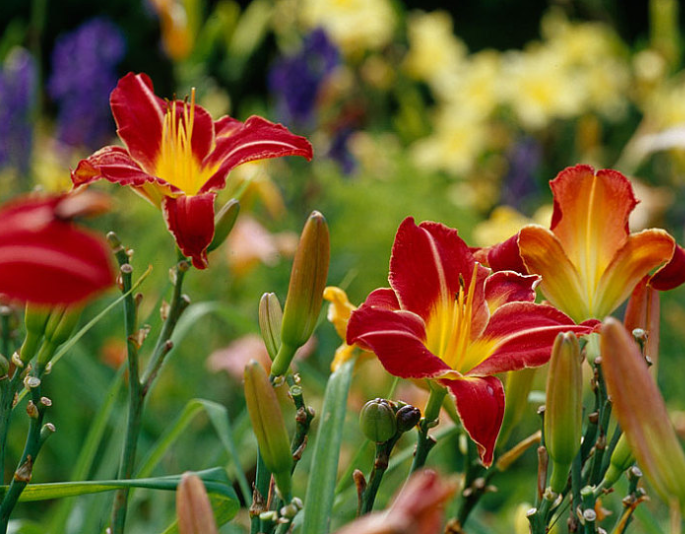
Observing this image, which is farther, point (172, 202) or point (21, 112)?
point (21, 112)

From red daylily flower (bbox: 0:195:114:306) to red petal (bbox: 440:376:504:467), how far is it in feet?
0.59

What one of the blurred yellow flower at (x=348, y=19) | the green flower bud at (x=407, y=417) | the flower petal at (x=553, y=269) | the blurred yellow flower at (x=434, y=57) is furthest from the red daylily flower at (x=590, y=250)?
the blurred yellow flower at (x=434, y=57)

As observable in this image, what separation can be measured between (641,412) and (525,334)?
0.32 feet

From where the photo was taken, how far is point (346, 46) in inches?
90.0

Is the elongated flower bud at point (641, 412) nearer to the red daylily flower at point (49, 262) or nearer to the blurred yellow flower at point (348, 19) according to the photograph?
the red daylily flower at point (49, 262)

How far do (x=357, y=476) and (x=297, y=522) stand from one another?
10 cm

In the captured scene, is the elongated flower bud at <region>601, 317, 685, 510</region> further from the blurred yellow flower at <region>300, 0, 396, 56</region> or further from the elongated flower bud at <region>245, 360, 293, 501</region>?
the blurred yellow flower at <region>300, 0, 396, 56</region>

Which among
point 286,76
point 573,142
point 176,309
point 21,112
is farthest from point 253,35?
point 176,309

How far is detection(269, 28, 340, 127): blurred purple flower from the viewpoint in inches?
62.6

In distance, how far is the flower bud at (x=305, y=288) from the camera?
38 centimetres

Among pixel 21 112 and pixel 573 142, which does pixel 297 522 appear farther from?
pixel 573 142

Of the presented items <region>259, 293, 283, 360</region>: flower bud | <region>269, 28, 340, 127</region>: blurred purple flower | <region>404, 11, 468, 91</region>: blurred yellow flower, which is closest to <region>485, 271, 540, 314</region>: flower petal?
<region>259, 293, 283, 360</region>: flower bud

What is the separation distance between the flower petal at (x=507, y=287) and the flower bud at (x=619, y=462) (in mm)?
83

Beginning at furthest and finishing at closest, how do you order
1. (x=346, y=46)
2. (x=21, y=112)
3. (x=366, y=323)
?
(x=346, y=46) → (x=21, y=112) → (x=366, y=323)
